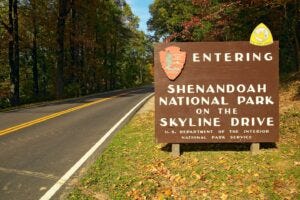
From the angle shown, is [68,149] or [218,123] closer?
[218,123]

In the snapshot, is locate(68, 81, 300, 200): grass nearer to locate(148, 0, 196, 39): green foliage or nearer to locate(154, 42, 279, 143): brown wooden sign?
locate(154, 42, 279, 143): brown wooden sign

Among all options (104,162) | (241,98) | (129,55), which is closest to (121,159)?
(104,162)

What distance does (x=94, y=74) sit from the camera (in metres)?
61.9

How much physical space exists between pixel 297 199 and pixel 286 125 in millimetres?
5474

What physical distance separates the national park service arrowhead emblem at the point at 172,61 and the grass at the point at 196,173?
183 centimetres

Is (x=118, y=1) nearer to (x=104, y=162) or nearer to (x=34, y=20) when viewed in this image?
(x=34, y=20)

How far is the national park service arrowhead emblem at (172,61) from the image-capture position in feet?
30.8

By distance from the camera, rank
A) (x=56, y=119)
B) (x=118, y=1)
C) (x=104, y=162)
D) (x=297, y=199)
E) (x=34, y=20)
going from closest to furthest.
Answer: (x=297, y=199) < (x=104, y=162) < (x=56, y=119) < (x=34, y=20) < (x=118, y=1)

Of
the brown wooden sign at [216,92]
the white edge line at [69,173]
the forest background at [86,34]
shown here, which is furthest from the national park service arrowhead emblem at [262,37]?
the forest background at [86,34]

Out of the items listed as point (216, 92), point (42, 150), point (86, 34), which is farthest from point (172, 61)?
point (86, 34)

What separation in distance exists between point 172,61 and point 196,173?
252 cm

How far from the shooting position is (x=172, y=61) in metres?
9.40

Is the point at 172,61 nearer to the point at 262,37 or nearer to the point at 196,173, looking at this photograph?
the point at 262,37

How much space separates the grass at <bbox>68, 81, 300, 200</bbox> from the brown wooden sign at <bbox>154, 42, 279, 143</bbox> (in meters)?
0.49
